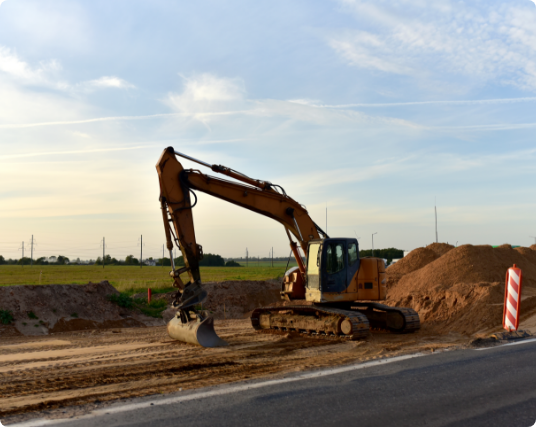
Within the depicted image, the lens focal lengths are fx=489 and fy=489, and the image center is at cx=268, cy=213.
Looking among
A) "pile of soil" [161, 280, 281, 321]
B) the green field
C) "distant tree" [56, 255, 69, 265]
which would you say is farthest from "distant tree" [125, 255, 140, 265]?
"pile of soil" [161, 280, 281, 321]

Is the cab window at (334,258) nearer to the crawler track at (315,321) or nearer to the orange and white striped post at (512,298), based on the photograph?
the crawler track at (315,321)

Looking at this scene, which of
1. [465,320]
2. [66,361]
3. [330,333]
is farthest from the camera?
[465,320]

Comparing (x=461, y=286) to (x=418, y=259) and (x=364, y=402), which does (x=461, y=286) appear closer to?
(x=418, y=259)

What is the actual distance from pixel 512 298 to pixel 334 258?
4491 mm

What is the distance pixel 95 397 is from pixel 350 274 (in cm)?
844

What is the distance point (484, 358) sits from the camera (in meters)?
8.70

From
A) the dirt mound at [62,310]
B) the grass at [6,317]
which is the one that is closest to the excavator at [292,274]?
the dirt mound at [62,310]

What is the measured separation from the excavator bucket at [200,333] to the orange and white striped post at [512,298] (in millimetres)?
7006

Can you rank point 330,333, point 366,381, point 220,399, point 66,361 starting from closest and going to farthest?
point 220,399
point 366,381
point 66,361
point 330,333

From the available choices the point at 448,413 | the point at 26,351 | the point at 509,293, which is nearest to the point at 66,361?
the point at 26,351

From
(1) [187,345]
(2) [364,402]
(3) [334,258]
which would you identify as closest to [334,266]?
(3) [334,258]

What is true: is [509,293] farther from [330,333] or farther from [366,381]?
[366,381]

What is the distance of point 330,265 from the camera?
1334 centimetres

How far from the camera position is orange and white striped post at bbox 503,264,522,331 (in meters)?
11.8
